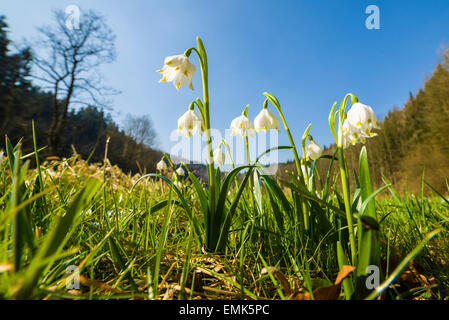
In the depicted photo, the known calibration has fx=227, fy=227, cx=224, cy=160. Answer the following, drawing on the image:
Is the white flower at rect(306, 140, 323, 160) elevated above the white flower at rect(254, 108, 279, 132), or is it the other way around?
the white flower at rect(254, 108, 279, 132)

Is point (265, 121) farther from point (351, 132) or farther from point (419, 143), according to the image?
point (419, 143)

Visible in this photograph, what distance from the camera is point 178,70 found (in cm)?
111

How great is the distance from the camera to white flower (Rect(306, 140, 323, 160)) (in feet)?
4.24

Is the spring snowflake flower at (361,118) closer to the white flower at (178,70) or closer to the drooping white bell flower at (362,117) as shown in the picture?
the drooping white bell flower at (362,117)

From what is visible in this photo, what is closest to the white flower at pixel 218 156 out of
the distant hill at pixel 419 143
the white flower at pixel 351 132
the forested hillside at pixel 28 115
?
the white flower at pixel 351 132

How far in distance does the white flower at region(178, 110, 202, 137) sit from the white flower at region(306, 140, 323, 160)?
25.5 inches

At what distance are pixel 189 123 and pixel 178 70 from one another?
1.06 feet

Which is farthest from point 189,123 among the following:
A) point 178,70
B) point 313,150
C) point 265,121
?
point 313,150

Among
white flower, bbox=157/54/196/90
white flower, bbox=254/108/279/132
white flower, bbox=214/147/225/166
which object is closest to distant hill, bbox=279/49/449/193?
white flower, bbox=214/147/225/166

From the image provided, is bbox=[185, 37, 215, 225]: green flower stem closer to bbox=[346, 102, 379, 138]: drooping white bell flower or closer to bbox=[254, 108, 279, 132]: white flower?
bbox=[254, 108, 279, 132]: white flower

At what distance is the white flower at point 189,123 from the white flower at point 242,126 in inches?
10.2
